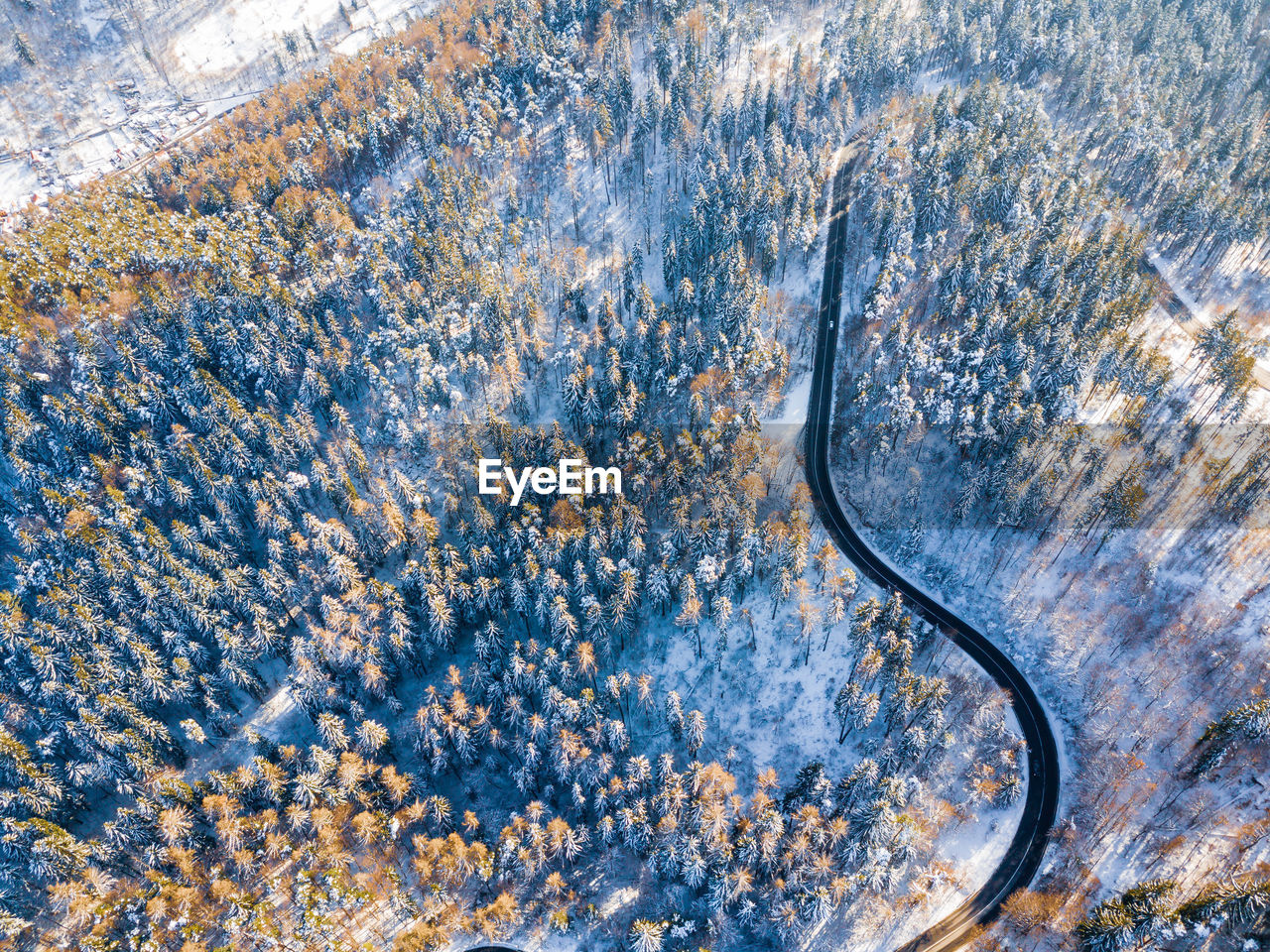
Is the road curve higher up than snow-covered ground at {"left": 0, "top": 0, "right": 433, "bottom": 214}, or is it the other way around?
snow-covered ground at {"left": 0, "top": 0, "right": 433, "bottom": 214}

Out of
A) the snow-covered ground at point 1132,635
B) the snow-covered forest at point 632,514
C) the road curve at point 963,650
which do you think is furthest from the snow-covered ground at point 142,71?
the snow-covered ground at point 1132,635

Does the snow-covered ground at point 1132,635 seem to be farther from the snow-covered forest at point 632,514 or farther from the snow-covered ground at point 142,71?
the snow-covered ground at point 142,71

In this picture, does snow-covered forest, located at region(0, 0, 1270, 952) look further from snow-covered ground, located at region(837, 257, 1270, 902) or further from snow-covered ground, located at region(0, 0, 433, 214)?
snow-covered ground, located at region(0, 0, 433, 214)

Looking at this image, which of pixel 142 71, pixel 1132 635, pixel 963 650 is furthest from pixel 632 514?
pixel 142 71

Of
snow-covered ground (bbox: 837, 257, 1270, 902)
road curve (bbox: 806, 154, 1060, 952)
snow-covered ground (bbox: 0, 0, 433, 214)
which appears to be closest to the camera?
road curve (bbox: 806, 154, 1060, 952)

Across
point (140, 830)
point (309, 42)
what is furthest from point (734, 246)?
point (309, 42)

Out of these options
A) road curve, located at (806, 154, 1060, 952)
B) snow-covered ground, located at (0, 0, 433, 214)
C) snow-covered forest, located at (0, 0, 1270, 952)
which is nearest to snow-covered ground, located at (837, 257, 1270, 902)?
snow-covered forest, located at (0, 0, 1270, 952)
